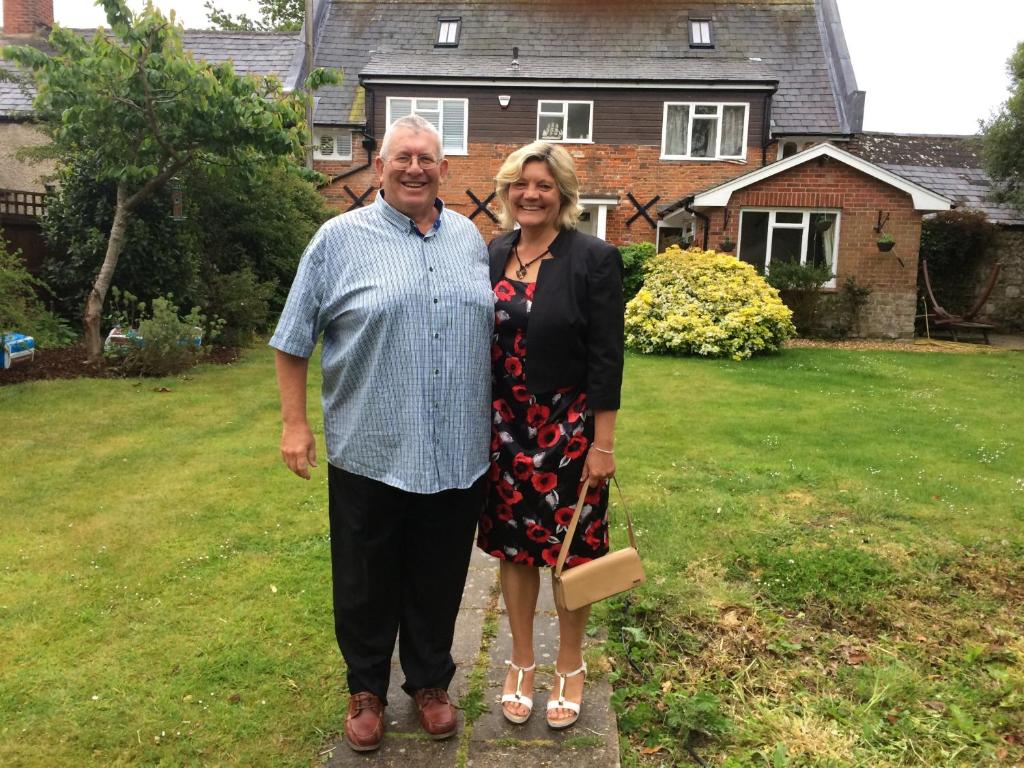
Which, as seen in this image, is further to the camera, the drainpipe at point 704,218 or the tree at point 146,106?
the drainpipe at point 704,218

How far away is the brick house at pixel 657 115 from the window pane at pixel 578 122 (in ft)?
0.09

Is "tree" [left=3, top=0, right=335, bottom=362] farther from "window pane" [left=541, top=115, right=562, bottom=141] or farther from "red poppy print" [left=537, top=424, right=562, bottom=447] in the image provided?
"window pane" [left=541, top=115, right=562, bottom=141]

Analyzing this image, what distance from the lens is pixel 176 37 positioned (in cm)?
878

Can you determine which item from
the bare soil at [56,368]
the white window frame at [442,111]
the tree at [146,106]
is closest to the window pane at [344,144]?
the white window frame at [442,111]

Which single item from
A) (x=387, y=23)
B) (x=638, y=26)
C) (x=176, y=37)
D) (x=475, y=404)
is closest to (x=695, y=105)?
(x=638, y=26)

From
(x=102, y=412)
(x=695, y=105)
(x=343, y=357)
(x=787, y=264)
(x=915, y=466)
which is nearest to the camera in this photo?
(x=343, y=357)

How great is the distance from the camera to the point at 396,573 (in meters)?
2.59

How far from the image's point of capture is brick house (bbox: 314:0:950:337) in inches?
604

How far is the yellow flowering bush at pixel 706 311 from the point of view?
11789 mm

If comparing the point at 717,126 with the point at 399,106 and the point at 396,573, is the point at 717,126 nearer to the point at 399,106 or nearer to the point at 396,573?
the point at 399,106

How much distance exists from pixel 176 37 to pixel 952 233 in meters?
15.7

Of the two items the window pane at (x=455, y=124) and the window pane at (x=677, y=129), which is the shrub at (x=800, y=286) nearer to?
the window pane at (x=677, y=129)

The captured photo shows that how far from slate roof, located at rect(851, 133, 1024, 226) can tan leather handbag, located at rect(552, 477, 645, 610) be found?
18322 millimetres

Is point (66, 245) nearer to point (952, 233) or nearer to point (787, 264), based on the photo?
point (787, 264)
